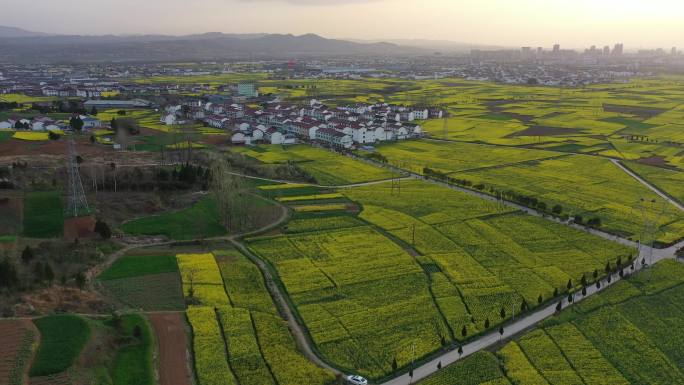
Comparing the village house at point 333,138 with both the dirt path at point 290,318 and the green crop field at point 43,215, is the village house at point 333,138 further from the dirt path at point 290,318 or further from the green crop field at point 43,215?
the dirt path at point 290,318

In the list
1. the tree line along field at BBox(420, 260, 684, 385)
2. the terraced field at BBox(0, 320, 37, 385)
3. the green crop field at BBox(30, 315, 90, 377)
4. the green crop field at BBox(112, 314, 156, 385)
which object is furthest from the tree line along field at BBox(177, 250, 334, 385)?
the terraced field at BBox(0, 320, 37, 385)

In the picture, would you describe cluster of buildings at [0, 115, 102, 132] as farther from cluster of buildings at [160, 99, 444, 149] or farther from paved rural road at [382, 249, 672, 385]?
paved rural road at [382, 249, 672, 385]

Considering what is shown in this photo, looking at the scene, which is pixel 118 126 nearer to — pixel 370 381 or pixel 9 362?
pixel 9 362

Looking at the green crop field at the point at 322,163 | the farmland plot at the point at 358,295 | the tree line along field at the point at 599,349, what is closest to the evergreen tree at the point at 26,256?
the farmland plot at the point at 358,295

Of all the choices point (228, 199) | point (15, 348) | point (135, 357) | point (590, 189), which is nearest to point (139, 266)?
point (228, 199)

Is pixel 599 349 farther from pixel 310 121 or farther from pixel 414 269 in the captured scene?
pixel 310 121
